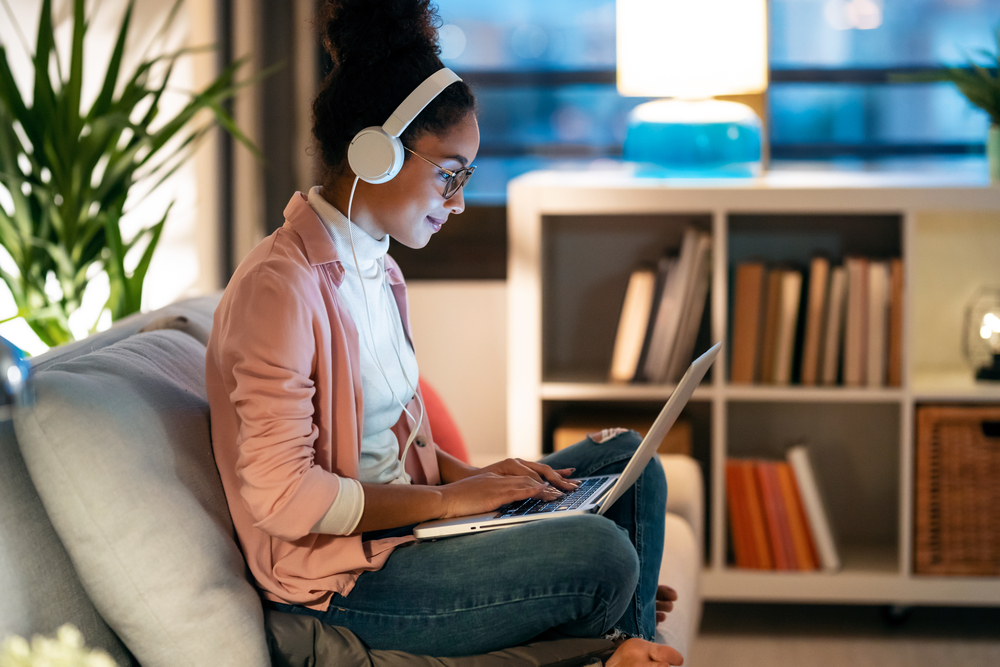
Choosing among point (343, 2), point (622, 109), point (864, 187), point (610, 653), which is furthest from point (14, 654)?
point (622, 109)

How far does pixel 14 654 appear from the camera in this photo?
2.03ft

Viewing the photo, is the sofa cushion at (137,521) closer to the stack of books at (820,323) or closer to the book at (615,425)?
the book at (615,425)

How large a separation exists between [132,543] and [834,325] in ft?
5.38

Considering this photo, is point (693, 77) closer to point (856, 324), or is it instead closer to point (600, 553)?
point (856, 324)

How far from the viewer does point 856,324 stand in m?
2.14

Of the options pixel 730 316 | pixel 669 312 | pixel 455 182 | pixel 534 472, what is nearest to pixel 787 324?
pixel 730 316

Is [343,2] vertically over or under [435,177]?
over

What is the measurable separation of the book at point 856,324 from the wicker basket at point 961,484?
0.16 m

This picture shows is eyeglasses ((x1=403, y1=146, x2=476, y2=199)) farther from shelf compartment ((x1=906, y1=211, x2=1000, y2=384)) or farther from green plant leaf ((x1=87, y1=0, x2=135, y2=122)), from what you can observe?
shelf compartment ((x1=906, y1=211, x2=1000, y2=384))

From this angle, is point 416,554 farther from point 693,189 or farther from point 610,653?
point 693,189

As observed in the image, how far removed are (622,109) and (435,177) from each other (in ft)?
5.25

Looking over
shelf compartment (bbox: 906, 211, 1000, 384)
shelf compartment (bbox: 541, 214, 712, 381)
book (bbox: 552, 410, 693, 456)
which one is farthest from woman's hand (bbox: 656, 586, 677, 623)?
shelf compartment (bbox: 906, 211, 1000, 384)

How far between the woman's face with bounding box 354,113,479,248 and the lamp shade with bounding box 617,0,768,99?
1039mm

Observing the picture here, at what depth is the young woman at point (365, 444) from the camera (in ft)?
3.37
